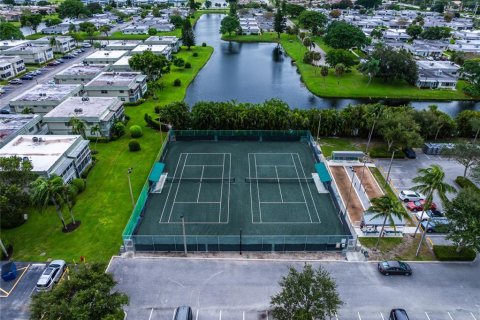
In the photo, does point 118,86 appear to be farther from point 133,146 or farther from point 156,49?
point 156,49

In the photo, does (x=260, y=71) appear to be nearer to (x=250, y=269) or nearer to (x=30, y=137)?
(x=30, y=137)

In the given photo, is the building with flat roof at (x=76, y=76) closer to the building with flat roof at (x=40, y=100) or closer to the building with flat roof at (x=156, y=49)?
the building with flat roof at (x=40, y=100)

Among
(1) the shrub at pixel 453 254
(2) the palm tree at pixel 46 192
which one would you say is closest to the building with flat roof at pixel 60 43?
(2) the palm tree at pixel 46 192

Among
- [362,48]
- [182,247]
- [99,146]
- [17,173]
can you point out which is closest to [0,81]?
[99,146]

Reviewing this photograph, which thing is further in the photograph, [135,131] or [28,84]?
[28,84]

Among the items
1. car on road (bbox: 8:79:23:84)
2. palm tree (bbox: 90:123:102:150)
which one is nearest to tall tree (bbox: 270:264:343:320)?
palm tree (bbox: 90:123:102:150)

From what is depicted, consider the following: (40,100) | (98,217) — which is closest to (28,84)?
(40,100)

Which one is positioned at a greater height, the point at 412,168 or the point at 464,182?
the point at 464,182

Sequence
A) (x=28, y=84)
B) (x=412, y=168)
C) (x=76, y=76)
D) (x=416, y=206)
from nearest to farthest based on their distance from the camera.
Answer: (x=416, y=206), (x=412, y=168), (x=76, y=76), (x=28, y=84)
